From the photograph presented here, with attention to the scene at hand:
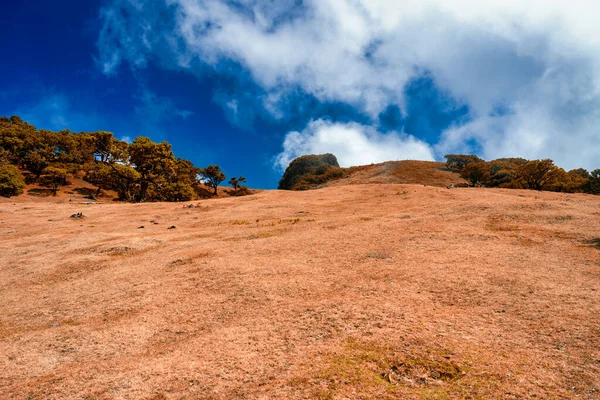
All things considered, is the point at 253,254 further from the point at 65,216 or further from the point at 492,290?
the point at 65,216

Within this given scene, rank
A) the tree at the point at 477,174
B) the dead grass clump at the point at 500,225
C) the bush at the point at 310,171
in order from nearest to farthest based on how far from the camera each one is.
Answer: the dead grass clump at the point at 500,225, the tree at the point at 477,174, the bush at the point at 310,171

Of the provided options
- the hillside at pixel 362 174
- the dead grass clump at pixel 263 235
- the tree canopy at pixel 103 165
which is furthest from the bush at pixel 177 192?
the hillside at pixel 362 174

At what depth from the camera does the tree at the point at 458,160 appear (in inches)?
3361

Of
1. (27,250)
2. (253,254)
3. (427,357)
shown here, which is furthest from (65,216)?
(427,357)

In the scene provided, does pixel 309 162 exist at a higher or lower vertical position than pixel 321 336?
higher

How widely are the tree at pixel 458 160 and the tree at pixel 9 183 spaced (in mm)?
92837

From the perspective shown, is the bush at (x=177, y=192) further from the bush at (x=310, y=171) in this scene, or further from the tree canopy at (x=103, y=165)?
the bush at (x=310, y=171)

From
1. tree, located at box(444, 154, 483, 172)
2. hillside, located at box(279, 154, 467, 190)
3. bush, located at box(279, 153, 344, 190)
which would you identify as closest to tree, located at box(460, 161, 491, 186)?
hillside, located at box(279, 154, 467, 190)

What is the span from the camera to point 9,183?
146 feet

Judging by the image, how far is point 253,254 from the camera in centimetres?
1414

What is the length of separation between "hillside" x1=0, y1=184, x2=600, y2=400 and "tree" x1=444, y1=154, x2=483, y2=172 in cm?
7452

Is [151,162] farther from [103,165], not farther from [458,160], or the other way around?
[458,160]

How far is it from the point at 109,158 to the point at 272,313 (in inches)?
2336

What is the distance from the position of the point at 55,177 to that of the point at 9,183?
974 cm
